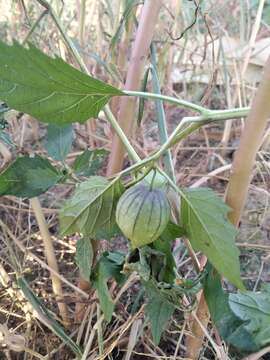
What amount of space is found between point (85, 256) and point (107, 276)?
3cm

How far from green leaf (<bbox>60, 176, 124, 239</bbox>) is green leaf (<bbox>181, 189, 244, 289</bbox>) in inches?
2.6

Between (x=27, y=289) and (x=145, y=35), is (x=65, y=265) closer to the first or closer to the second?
(x=27, y=289)

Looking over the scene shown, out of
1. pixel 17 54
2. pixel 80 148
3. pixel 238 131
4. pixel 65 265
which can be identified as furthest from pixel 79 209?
pixel 238 131

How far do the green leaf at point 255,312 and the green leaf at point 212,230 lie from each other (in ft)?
0.50

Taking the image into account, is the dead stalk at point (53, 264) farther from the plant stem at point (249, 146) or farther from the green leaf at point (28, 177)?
the plant stem at point (249, 146)

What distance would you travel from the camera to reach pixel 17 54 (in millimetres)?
426

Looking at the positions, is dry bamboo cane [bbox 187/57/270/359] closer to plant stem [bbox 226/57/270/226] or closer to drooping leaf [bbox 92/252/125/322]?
plant stem [bbox 226/57/270/226]

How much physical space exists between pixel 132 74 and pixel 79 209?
21 centimetres

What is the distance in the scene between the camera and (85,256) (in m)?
0.56

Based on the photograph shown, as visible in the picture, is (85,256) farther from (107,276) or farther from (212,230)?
(212,230)

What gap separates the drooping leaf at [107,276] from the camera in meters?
0.54

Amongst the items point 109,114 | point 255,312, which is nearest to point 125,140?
point 109,114

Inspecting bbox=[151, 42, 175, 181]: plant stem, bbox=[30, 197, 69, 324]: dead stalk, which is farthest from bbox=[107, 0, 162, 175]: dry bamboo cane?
bbox=[30, 197, 69, 324]: dead stalk

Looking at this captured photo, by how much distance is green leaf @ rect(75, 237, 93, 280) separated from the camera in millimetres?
559
